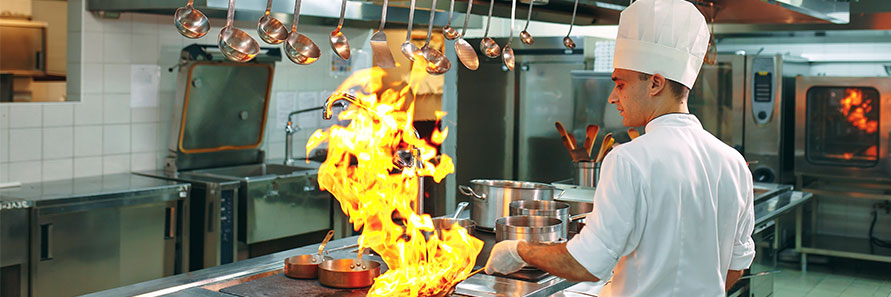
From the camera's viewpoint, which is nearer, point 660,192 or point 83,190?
point 660,192

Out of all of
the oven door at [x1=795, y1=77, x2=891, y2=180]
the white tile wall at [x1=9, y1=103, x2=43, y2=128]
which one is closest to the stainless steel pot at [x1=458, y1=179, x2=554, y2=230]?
the white tile wall at [x1=9, y1=103, x2=43, y2=128]

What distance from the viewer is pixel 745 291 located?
3.82m

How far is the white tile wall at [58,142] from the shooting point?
475cm

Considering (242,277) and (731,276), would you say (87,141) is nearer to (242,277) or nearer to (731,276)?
(242,277)

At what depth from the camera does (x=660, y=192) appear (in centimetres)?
181

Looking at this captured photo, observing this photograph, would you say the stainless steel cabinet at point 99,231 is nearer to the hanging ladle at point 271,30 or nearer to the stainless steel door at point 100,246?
the stainless steel door at point 100,246

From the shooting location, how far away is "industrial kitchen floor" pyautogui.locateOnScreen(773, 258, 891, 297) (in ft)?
19.1

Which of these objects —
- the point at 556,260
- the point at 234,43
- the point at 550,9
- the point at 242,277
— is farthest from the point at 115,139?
the point at 556,260

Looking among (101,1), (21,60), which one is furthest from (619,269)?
(21,60)

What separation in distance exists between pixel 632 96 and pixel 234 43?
3.09ft

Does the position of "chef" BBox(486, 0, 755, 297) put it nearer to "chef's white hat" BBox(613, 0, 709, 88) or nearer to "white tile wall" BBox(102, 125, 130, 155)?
"chef's white hat" BBox(613, 0, 709, 88)

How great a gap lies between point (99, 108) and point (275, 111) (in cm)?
123

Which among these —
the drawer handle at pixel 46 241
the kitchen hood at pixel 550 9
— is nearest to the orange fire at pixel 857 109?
the kitchen hood at pixel 550 9

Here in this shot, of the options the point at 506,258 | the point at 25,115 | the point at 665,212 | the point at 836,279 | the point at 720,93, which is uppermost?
the point at 720,93
